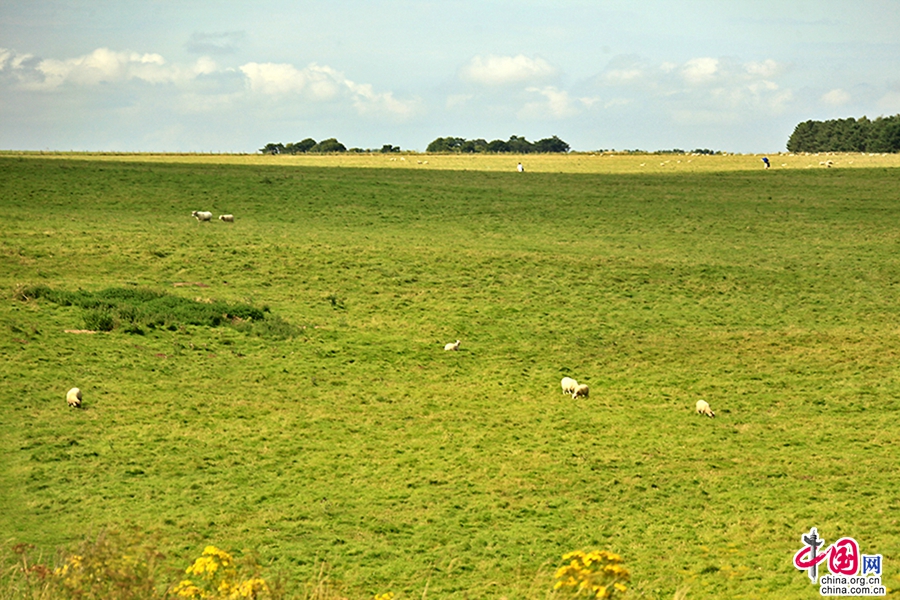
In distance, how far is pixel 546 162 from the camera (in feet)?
305

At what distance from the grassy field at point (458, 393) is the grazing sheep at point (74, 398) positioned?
0.25m

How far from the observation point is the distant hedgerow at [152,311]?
26.9 meters

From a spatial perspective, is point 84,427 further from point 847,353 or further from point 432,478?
point 847,353

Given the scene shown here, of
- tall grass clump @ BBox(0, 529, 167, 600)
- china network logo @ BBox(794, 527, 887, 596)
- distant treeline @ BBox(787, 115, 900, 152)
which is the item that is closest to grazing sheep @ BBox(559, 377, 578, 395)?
china network logo @ BBox(794, 527, 887, 596)

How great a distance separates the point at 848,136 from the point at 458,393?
138m

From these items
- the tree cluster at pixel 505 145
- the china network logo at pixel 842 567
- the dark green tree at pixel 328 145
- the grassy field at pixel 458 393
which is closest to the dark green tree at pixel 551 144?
the tree cluster at pixel 505 145

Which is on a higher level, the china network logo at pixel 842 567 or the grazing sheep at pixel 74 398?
the grazing sheep at pixel 74 398

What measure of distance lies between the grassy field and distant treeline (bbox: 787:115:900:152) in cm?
8831

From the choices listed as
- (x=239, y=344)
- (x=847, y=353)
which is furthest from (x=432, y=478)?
(x=847, y=353)

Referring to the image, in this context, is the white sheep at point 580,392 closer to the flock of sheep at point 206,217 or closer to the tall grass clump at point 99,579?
the tall grass clump at point 99,579

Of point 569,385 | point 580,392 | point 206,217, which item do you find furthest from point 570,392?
point 206,217

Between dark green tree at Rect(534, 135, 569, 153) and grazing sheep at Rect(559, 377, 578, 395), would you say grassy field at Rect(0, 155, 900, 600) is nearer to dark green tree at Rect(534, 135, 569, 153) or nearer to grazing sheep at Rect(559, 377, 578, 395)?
grazing sheep at Rect(559, 377, 578, 395)

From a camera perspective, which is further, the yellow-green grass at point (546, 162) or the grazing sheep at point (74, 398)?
the yellow-green grass at point (546, 162)

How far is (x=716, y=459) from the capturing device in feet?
65.1
